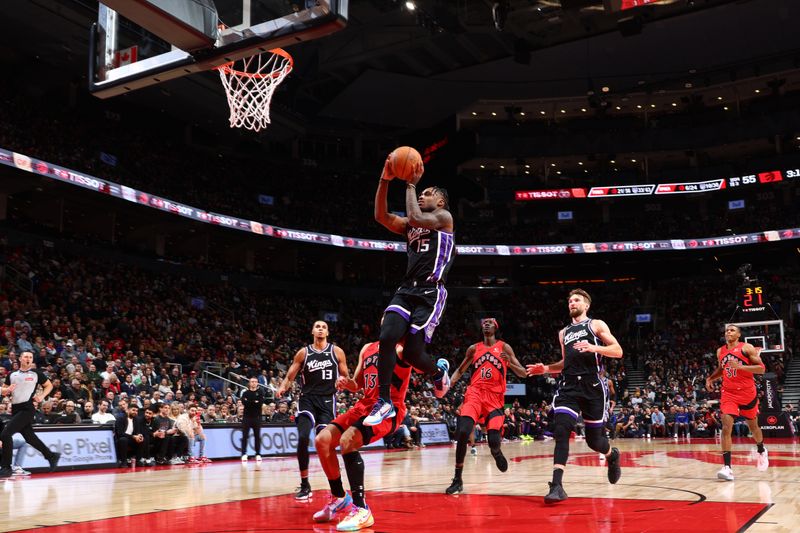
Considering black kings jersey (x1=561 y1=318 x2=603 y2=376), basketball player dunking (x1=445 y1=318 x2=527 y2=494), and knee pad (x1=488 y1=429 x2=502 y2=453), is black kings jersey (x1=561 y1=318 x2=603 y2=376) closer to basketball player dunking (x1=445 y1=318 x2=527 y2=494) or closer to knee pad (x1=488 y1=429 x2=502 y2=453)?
basketball player dunking (x1=445 y1=318 x2=527 y2=494)

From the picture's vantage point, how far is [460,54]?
3688cm

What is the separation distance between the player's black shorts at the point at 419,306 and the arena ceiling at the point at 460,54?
2116 centimetres

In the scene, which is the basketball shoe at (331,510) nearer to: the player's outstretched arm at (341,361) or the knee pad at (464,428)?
the player's outstretched arm at (341,361)

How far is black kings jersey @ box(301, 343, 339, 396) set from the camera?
363 inches

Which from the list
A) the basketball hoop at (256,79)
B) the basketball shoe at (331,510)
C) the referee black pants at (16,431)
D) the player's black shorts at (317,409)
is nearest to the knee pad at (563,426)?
the basketball shoe at (331,510)

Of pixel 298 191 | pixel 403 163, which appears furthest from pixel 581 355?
pixel 298 191

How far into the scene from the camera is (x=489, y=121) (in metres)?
43.3

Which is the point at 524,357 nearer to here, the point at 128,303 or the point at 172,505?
the point at 128,303

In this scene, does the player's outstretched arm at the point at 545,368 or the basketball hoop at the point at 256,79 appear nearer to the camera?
the player's outstretched arm at the point at 545,368

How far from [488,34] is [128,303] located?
19957 millimetres

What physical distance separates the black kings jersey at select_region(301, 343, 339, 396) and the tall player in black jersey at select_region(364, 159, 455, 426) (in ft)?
9.71

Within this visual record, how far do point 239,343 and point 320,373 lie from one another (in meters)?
22.7

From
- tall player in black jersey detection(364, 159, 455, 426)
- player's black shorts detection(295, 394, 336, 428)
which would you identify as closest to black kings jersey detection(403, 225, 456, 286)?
tall player in black jersey detection(364, 159, 455, 426)

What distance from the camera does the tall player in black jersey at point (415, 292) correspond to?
5.96 metres
